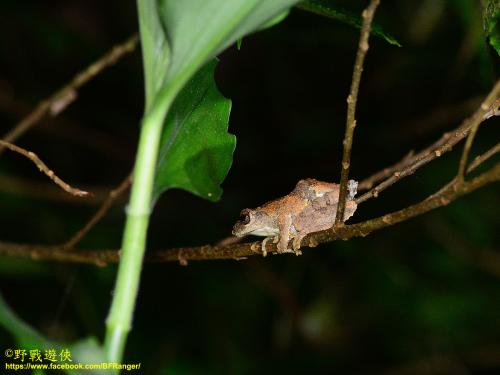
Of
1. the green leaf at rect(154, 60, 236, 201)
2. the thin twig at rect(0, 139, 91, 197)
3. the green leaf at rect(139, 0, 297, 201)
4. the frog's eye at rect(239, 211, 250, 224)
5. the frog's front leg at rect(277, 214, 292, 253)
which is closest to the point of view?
the green leaf at rect(139, 0, 297, 201)

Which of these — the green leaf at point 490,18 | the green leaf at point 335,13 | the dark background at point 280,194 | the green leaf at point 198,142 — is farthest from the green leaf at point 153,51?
the dark background at point 280,194

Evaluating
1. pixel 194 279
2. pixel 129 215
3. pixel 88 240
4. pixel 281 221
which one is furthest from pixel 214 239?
pixel 129 215

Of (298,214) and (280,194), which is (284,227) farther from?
(280,194)

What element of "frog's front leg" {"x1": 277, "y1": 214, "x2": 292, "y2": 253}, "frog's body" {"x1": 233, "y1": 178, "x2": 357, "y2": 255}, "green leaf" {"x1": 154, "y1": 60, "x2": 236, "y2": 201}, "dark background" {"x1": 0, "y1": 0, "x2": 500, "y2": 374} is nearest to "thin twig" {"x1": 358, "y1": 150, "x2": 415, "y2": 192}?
"frog's body" {"x1": 233, "y1": 178, "x2": 357, "y2": 255}

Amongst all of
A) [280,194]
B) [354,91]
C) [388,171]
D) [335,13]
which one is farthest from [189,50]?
[280,194]

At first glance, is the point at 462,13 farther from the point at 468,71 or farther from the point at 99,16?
the point at 99,16

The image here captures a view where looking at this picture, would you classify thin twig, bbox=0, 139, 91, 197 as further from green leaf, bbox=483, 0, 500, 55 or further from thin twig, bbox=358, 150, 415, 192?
green leaf, bbox=483, 0, 500, 55

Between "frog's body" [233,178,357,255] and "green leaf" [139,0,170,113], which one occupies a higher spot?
"frog's body" [233,178,357,255]

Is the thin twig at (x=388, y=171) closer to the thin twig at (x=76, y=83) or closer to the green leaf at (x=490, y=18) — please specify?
the green leaf at (x=490, y=18)
